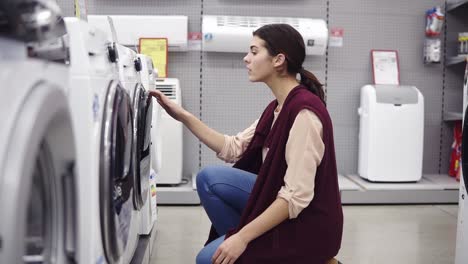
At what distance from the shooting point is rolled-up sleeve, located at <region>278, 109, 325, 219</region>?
5.26 ft

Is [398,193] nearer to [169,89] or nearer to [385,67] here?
[385,67]

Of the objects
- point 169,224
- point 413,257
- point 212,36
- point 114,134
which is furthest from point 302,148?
point 212,36

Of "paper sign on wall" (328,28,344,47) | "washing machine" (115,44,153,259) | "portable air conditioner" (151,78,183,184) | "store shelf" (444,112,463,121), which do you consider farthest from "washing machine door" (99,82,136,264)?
"store shelf" (444,112,463,121)

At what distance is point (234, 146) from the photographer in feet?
7.22

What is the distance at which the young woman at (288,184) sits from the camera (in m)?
1.62

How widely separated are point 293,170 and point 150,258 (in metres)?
1.26

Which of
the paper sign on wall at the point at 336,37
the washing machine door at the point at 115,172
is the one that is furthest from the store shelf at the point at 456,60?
the washing machine door at the point at 115,172

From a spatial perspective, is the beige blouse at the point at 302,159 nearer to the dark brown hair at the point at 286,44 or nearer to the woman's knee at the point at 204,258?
the dark brown hair at the point at 286,44

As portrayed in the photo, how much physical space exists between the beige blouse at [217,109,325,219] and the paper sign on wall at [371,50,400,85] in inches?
112

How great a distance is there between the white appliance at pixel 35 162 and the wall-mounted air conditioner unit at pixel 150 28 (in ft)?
9.99

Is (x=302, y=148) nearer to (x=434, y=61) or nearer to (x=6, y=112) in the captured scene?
(x=6, y=112)

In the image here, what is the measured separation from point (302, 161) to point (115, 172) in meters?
0.61

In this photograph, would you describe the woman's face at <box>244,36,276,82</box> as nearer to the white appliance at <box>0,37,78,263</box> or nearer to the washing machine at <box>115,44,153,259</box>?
the washing machine at <box>115,44,153,259</box>

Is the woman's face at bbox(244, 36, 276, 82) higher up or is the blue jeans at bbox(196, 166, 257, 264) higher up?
the woman's face at bbox(244, 36, 276, 82)
